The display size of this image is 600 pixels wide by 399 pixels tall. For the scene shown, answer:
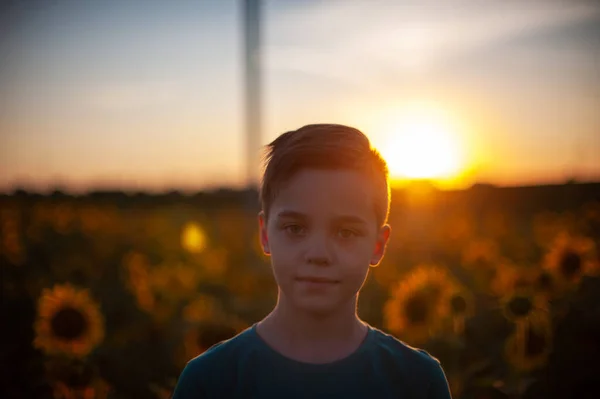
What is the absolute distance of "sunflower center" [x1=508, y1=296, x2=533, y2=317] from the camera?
10.9ft

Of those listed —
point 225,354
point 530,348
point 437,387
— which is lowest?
point 530,348

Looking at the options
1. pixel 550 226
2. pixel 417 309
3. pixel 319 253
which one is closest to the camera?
pixel 319 253

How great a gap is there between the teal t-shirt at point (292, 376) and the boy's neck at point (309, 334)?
0.02m

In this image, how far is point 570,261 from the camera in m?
4.18

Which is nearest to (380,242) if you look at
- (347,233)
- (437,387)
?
(347,233)

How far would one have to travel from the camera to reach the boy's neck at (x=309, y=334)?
169 cm

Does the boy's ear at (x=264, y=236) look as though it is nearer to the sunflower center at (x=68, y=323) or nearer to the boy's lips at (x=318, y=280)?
the boy's lips at (x=318, y=280)

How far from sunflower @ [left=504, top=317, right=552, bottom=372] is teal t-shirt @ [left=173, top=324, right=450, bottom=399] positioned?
1.66 meters

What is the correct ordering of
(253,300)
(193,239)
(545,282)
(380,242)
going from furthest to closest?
(193,239) → (253,300) → (545,282) → (380,242)

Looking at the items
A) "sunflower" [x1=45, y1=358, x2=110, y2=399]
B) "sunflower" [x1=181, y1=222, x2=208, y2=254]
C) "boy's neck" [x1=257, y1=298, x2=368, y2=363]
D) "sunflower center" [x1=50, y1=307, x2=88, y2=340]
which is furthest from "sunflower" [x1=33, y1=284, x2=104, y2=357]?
"sunflower" [x1=181, y1=222, x2=208, y2=254]

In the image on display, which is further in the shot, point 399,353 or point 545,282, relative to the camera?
point 545,282

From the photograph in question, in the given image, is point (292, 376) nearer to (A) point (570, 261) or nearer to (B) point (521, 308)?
(B) point (521, 308)

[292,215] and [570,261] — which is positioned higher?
[292,215]

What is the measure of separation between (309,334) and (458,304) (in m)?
1.80
